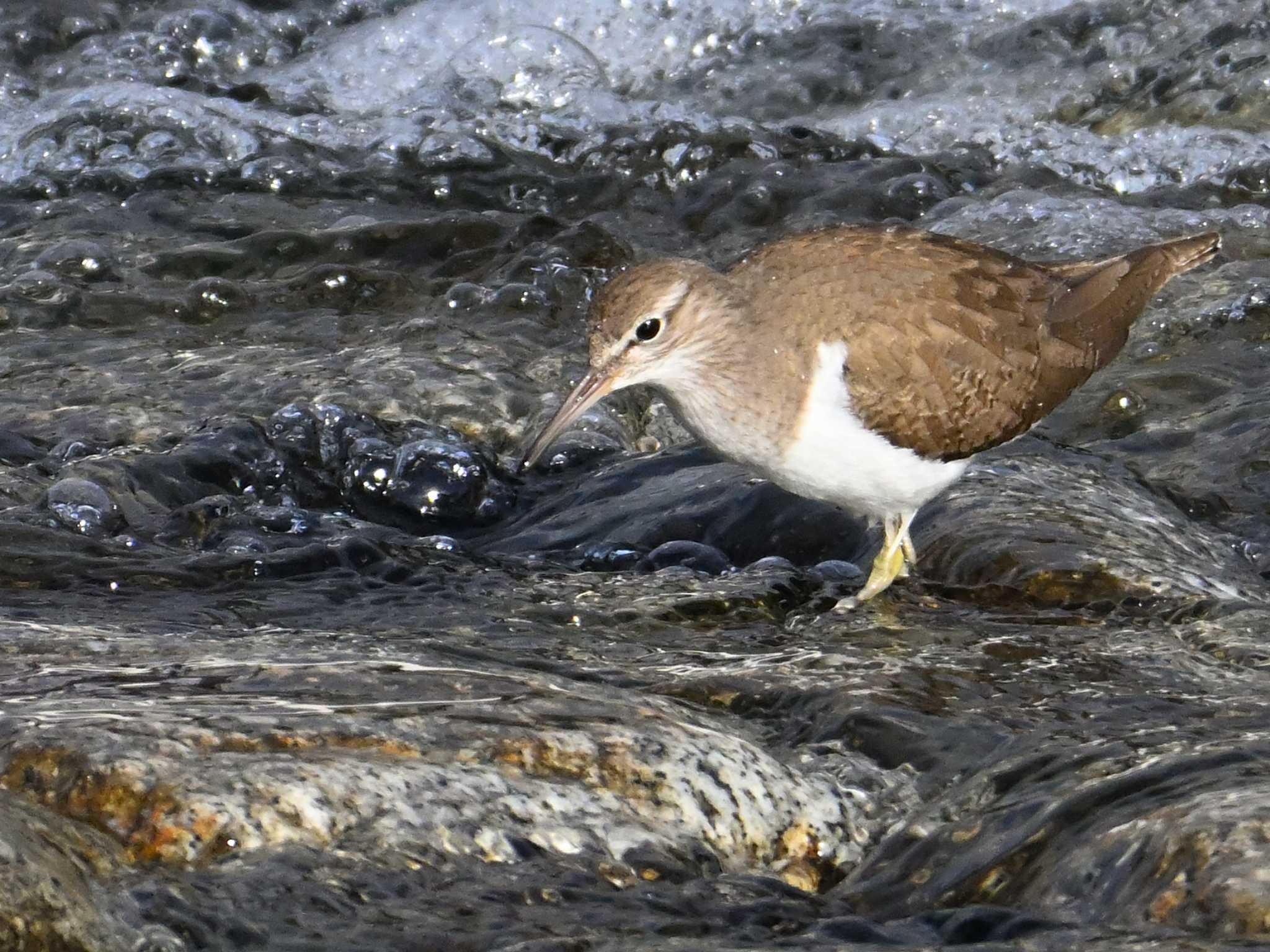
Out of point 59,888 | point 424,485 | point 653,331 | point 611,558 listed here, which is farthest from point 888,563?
point 59,888

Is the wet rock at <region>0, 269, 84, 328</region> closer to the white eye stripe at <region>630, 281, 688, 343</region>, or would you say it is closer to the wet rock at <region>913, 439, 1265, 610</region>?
the white eye stripe at <region>630, 281, 688, 343</region>

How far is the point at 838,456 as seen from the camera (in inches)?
206

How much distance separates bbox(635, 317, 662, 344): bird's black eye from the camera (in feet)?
17.4

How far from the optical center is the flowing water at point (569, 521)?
133 inches

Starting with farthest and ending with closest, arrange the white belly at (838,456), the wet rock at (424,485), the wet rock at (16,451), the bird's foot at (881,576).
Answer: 1. the wet rock at (424,485)
2. the wet rock at (16,451)
3. the bird's foot at (881,576)
4. the white belly at (838,456)

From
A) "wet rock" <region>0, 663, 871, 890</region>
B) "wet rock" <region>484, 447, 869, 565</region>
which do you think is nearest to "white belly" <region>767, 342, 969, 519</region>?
"wet rock" <region>484, 447, 869, 565</region>

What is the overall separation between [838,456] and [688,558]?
3.19 feet

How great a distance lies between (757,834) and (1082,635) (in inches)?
67.7

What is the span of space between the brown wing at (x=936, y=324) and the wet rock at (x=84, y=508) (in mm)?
2360

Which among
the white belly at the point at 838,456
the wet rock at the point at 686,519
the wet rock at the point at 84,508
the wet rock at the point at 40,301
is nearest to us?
the white belly at the point at 838,456

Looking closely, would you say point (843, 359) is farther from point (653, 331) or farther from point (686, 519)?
point (686, 519)

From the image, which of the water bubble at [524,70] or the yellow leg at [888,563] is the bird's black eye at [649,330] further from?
the water bubble at [524,70]

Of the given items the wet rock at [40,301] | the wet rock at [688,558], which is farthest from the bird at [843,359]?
the wet rock at [40,301]

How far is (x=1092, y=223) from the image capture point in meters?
8.95
